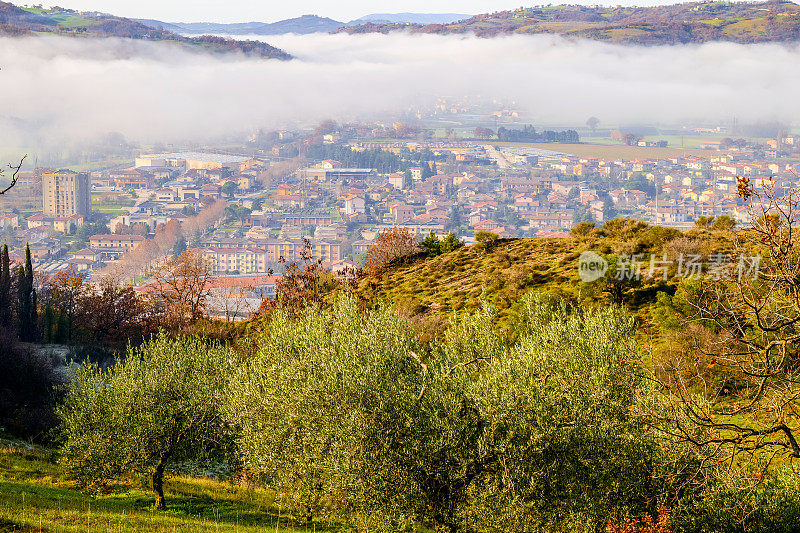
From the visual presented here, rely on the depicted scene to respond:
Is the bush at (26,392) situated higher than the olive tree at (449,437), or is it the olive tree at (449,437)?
the olive tree at (449,437)

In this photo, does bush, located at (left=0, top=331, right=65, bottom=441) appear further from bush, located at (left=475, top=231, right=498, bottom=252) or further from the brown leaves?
bush, located at (left=475, top=231, right=498, bottom=252)

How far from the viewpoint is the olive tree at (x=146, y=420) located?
20.3 metres

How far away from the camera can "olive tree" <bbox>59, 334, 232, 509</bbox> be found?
20297mm

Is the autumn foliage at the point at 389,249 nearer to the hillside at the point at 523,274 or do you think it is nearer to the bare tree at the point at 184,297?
the hillside at the point at 523,274

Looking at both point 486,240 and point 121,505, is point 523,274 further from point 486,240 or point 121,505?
point 121,505

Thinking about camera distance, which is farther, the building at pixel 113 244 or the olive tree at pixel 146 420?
the building at pixel 113 244

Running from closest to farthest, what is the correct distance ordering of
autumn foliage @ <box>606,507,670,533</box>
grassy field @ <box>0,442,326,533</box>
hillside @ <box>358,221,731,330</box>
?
autumn foliage @ <box>606,507,670,533</box>, grassy field @ <box>0,442,326,533</box>, hillside @ <box>358,221,731,330</box>

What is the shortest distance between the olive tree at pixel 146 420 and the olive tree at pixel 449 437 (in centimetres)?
227

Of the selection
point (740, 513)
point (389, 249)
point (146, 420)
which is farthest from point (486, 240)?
point (740, 513)

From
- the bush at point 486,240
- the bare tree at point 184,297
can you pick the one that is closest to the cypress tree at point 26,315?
the bare tree at point 184,297

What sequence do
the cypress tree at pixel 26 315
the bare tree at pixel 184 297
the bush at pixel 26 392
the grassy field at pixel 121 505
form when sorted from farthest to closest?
the bare tree at pixel 184 297 < the cypress tree at pixel 26 315 < the bush at pixel 26 392 < the grassy field at pixel 121 505

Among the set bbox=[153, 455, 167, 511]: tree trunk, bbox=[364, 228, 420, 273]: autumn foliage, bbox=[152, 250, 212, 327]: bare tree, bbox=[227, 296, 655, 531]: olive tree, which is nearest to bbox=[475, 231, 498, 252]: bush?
bbox=[364, 228, 420, 273]: autumn foliage

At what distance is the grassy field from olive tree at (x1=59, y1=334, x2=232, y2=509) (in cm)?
81

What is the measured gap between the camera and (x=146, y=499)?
69.7ft
